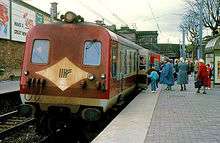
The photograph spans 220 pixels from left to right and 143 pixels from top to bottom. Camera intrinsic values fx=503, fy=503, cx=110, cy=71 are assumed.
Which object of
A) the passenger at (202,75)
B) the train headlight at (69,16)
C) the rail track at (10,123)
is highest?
the train headlight at (69,16)

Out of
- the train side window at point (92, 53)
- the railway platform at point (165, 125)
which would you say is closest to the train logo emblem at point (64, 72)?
the train side window at point (92, 53)

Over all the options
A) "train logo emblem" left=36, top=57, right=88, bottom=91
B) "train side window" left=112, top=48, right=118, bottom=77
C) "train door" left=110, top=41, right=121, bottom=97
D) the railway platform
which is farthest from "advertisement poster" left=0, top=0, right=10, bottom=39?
"train logo emblem" left=36, top=57, right=88, bottom=91

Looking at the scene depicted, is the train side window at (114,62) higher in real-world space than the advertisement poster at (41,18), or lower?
lower

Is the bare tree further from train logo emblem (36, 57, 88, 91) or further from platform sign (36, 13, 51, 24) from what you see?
train logo emblem (36, 57, 88, 91)

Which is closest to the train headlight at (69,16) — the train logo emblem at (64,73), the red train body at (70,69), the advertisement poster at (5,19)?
the red train body at (70,69)

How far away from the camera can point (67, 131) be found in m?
12.9

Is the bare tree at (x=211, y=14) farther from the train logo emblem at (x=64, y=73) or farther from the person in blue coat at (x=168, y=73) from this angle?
the train logo emblem at (x=64, y=73)

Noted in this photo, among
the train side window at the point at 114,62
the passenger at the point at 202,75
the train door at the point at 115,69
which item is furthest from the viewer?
the passenger at the point at 202,75

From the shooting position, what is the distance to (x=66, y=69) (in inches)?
464

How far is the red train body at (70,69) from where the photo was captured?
11.6 metres

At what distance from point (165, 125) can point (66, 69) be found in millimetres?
2639

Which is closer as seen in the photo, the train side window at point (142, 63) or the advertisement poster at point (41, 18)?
the train side window at point (142, 63)

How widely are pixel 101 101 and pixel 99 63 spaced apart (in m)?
0.91

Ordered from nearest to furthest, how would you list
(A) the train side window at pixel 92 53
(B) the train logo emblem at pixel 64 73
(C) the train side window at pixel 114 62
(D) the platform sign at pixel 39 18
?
1. (B) the train logo emblem at pixel 64 73
2. (A) the train side window at pixel 92 53
3. (C) the train side window at pixel 114 62
4. (D) the platform sign at pixel 39 18
